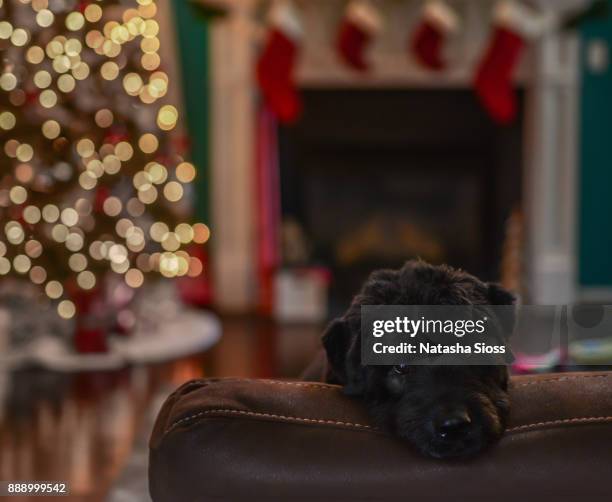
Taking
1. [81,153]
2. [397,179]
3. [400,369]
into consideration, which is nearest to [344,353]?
[400,369]

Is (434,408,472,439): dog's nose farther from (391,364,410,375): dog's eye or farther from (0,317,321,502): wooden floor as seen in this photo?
(0,317,321,502): wooden floor

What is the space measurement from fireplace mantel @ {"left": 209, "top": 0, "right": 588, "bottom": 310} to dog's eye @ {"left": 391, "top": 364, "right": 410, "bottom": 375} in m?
3.86

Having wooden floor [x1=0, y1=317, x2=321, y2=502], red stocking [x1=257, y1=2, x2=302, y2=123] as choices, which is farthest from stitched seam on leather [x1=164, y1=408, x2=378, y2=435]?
red stocking [x1=257, y1=2, x2=302, y2=123]

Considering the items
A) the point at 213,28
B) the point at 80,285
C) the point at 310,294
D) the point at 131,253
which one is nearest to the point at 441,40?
the point at 213,28

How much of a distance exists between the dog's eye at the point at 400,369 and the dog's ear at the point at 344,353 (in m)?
0.04

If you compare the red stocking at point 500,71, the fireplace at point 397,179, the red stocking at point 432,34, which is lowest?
the fireplace at point 397,179

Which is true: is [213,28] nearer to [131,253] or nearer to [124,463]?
[131,253]

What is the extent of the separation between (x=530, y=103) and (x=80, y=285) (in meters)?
2.76

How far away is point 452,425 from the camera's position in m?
0.78

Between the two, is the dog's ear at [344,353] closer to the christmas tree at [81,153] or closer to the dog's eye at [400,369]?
the dog's eye at [400,369]

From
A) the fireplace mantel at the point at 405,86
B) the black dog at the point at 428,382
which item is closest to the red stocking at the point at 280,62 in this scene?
the fireplace mantel at the point at 405,86

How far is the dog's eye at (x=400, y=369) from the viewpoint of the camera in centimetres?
83

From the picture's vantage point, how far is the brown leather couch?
2.53 ft

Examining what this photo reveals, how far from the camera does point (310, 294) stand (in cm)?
454
